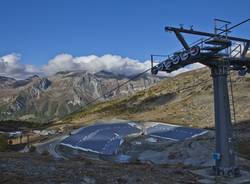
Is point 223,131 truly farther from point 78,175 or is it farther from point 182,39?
point 78,175

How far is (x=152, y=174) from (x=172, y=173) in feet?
6.53

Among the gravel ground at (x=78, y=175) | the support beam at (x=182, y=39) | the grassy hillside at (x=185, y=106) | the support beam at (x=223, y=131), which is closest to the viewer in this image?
the gravel ground at (x=78, y=175)

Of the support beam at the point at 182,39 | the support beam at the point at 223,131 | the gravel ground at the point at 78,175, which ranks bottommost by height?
the gravel ground at the point at 78,175

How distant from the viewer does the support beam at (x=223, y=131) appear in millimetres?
26969

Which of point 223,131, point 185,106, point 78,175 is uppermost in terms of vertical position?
point 185,106

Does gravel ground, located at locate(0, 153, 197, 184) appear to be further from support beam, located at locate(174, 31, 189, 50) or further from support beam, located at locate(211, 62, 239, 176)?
support beam, located at locate(174, 31, 189, 50)

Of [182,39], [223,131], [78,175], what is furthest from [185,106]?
[78,175]

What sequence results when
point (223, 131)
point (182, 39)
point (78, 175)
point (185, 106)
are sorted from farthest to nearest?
point (185, 106)
point (182, 39)
point (223, 131)
point (78, 175)

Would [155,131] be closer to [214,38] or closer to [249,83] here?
[214,38]

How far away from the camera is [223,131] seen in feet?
88.6

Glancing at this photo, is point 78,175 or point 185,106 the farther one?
point 185,106

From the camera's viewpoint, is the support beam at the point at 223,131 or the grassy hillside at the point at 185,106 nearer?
the support beam at the point at 223,131

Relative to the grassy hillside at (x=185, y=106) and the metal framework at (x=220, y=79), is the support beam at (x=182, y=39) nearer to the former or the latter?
the metal framework at (x=220, y=79)

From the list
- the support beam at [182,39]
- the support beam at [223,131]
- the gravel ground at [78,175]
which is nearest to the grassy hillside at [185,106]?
the support beam at [223,131]
